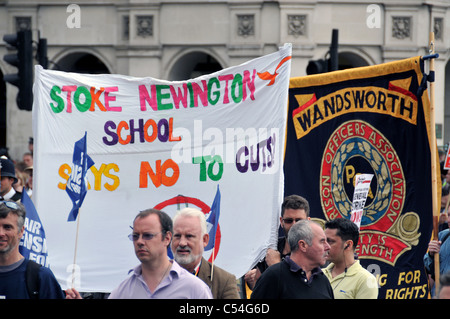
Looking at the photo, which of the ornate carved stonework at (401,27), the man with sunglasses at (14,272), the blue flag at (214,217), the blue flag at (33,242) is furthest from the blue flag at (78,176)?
the ornate carved stonework at (401,27)

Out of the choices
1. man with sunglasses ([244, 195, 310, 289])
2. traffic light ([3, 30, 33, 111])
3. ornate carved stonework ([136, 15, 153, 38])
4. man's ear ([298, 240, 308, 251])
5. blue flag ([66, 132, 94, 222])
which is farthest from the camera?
ornate carved stonework ([136, 15, 153, 38])

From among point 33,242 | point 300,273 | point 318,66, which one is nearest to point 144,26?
point 318,66

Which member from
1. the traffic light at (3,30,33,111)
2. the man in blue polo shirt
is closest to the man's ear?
the man in blue polo shirt

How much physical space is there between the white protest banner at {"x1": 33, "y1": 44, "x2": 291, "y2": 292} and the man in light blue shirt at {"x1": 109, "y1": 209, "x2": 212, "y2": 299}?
224cm

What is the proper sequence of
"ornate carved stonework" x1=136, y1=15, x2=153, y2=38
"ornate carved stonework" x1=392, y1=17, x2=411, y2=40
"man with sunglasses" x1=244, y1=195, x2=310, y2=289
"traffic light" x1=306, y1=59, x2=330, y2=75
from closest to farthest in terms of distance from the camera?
"man with sunglasses" x1=244, y1=195, x2=310, y2=289
"traffic light" x1=306, y1=59, x2=330, y2=75
"ornate carved stonework" x1=392, y1=17, x2=411, y2=40
"ornate carved stonework" x1=136, y1=15, x2=153, y2=38

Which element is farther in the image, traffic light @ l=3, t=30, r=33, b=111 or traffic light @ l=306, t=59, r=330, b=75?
traffic light @ l=3, t=30, r=33, b=111

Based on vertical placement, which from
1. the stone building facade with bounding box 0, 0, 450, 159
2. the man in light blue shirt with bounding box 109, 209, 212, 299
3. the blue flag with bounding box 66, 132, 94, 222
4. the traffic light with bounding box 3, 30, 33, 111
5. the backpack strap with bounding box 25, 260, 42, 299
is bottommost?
the backpack strap with bounding box 25, 260, 42, 299

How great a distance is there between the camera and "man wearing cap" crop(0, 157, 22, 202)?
9523 millimetres

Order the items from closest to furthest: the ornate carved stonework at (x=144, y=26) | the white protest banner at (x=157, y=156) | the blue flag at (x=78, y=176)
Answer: the blue flag at (x=78, y=176) → the white protest banner at (x=157, y=156) → the ornate carved stonework at (x=144, y=26)

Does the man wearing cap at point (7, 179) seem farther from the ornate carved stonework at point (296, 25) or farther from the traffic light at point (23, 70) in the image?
the ornate carved stonework at point (296, 25)

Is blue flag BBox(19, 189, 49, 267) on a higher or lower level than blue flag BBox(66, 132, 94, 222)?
lower

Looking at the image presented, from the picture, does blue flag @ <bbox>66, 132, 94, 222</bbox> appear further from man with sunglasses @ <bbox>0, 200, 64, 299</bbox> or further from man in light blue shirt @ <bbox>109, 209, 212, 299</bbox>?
man in light blue shirt @ <bbox>109, 209, 212, 299</bbox>

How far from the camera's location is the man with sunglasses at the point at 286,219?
6605mm

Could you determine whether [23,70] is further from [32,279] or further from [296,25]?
[296,25]
